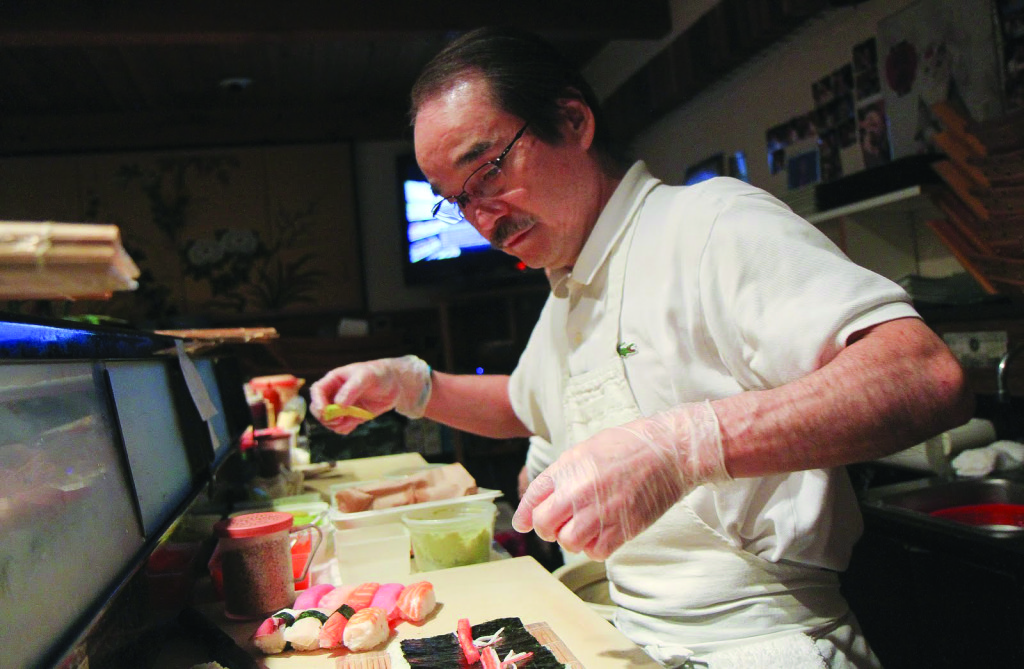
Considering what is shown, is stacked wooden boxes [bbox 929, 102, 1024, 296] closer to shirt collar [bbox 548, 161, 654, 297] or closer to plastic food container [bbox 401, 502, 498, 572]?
shirt collar [bbox 548, 161, 654, 297]

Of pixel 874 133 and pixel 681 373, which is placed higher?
pixel 874 133

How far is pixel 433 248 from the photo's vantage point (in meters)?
6.48

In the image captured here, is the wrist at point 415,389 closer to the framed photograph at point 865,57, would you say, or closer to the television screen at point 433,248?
the framed photograph at point 865,57

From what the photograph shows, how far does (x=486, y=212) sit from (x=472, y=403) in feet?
2.38

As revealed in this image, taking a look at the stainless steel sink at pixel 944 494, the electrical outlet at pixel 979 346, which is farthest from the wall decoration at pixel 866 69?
the stainless steel sink at pixel 944 494

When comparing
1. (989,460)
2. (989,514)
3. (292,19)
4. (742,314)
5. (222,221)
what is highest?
(292,19)

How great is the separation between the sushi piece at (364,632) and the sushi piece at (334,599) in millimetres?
108

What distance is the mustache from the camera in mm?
1646

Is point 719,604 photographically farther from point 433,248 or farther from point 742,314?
point 433,248

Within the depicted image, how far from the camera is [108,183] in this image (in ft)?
20.2

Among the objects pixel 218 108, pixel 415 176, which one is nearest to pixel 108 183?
pixel 218 108

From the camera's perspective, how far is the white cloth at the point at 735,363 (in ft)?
3.68

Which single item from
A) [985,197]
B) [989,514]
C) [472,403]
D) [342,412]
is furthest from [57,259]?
[985,197]

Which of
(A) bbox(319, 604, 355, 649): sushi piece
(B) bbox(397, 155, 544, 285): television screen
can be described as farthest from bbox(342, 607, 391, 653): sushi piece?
(B) bbox(397, 155, 544, 285): television screen
